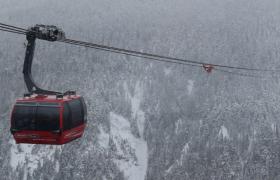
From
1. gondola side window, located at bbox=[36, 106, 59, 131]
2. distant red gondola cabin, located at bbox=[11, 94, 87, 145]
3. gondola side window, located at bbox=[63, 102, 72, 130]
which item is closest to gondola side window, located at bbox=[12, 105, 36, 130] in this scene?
distant red gondola cabin, located at bbox=[11, 94, 87, 145]

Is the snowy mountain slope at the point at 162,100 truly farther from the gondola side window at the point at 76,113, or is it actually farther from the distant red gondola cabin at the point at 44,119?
the distant red gondola cabin at the point at 44,119

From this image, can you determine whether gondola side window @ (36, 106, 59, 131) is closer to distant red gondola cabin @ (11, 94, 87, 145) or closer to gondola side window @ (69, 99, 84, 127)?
distant red gondola cabin @ (11, 94, 87, 145)

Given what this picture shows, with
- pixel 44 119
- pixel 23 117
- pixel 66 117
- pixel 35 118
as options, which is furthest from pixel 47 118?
pixel 23 117

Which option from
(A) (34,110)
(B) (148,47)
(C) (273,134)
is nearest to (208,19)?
(B) (148,47)

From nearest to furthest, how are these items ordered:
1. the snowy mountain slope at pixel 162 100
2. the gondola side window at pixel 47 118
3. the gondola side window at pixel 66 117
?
the gondola side window at pixel 47 118, the gondola side window at pixel 66 117, the snowy mountain slope at pixel 162 100

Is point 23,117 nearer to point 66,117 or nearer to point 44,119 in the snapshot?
point 44,119

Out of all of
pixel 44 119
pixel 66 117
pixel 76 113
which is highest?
pixel 76 113

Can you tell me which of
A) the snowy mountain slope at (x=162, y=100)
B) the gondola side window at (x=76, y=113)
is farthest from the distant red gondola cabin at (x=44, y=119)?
the snowy mountain slope at (x=162, y=100)

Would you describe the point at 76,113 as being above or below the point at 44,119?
above
